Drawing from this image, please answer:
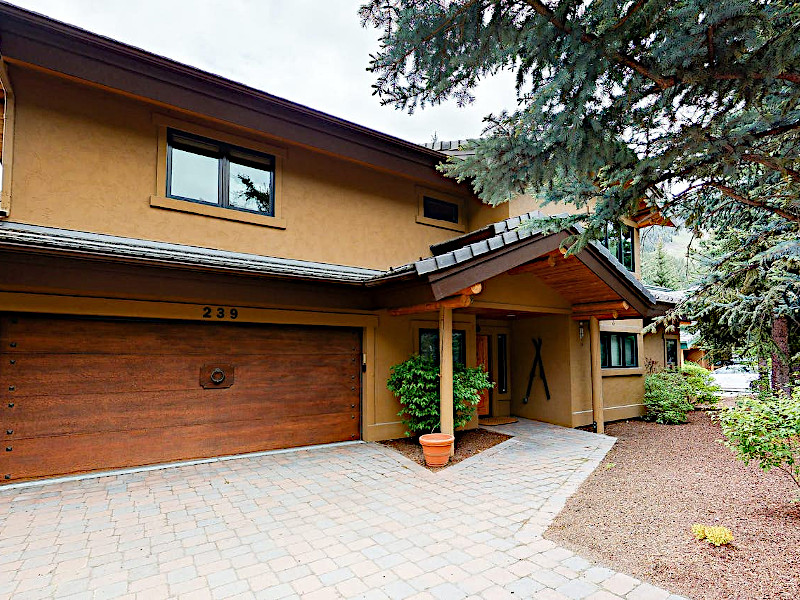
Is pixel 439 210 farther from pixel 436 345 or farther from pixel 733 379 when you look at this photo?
pixel 733 379

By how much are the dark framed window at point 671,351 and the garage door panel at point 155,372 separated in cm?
1165

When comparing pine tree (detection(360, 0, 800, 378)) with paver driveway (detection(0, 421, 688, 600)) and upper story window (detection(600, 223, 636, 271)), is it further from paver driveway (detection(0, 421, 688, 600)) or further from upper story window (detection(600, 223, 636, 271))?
upper story window (detection(600, 223, 636, 271))

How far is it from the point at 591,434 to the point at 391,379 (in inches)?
179

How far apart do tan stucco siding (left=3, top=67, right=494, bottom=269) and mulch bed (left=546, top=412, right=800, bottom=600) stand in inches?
232

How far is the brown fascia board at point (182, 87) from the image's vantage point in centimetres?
576

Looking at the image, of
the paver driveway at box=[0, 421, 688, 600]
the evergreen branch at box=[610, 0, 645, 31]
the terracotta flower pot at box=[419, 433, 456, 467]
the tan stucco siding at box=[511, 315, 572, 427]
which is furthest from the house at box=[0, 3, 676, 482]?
the evergreen branch at box=[610, 0, 645, 31]

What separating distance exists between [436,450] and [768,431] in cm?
400

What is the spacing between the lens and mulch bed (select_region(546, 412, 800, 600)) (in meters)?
3.42

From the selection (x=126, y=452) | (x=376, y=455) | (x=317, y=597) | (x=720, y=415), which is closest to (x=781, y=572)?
(x=720, y=415)

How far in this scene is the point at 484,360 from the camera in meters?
10.9

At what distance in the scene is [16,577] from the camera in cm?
351

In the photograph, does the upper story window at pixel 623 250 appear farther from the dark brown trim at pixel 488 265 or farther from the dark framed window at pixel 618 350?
the dark brown trim at pixel 488 265

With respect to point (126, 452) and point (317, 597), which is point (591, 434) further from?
point (126, 452)

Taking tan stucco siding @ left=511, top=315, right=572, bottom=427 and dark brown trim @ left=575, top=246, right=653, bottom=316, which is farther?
tan stucco siding @ left=511, top=315, right=572, bottom=427
